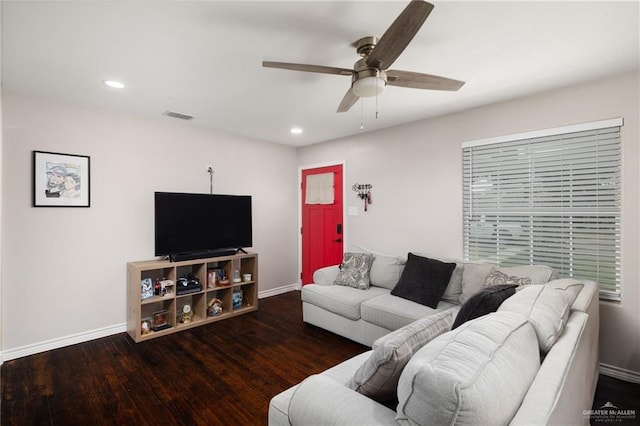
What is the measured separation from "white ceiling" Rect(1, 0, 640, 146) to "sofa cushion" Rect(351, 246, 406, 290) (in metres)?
1.71

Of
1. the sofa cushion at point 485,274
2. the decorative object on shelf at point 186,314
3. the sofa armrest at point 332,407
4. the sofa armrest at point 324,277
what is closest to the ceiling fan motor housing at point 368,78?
the sofa armrest at point 332,407

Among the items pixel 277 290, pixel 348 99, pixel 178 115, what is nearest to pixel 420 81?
pixel 348 99

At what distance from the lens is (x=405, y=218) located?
12.6 ft

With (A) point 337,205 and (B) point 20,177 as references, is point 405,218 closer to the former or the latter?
(A) point 337,205

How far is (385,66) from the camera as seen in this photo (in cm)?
176

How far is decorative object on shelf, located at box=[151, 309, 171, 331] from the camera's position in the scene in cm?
340

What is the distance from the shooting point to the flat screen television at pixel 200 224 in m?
3.49

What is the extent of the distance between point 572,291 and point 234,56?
111 inches

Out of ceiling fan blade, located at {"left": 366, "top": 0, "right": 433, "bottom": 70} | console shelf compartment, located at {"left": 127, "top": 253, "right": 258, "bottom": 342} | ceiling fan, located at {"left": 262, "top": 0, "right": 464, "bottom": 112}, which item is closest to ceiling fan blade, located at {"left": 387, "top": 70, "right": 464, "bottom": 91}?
ceiling fan, located at {"left": 262, "top": 0, "right": 464, "bottom": 112}

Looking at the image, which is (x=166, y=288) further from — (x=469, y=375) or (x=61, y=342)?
(x=469, y=375)

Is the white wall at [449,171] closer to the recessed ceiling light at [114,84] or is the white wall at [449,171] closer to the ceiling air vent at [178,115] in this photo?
the ceiling air vent at [178,115]

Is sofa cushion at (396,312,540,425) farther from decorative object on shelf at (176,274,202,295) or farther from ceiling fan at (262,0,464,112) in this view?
decorative object on shelf at (176,274,202,295)

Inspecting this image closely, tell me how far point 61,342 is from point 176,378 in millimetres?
1521

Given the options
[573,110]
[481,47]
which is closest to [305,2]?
[481,47]
